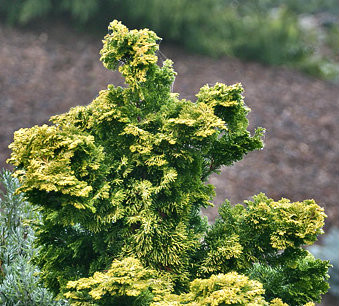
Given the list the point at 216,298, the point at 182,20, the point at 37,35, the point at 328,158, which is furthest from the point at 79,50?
the point at 216,298

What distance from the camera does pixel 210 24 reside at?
31.1 feet

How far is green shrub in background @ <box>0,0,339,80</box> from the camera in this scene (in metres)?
8.46

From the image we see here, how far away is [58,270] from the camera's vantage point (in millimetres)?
2549

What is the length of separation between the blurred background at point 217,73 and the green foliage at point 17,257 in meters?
2.75

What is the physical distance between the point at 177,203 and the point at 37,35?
7.60m

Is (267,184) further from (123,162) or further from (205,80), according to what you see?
(123,162)

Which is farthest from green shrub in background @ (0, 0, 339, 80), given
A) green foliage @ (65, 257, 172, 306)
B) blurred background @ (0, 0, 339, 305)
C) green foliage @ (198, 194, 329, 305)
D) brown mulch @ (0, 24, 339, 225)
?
green foliage @ (65, 257, 172, 306)

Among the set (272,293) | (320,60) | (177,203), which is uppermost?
(320,60)

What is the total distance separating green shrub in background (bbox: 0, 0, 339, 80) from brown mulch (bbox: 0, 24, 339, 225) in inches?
13.8

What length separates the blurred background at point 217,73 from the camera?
23.8ft

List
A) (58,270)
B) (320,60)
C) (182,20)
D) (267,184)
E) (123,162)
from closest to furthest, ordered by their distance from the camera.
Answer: (123,162)
(58,270)
(267,184)
(182,20)
(320,60)

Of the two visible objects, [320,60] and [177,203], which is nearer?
[177,203]

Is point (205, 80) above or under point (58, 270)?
above

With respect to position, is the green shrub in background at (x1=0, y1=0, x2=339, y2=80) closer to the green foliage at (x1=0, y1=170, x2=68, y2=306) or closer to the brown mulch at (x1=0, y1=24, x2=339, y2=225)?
the brown mulch at (x1=0, y1=24, x2=339, y2=225)
